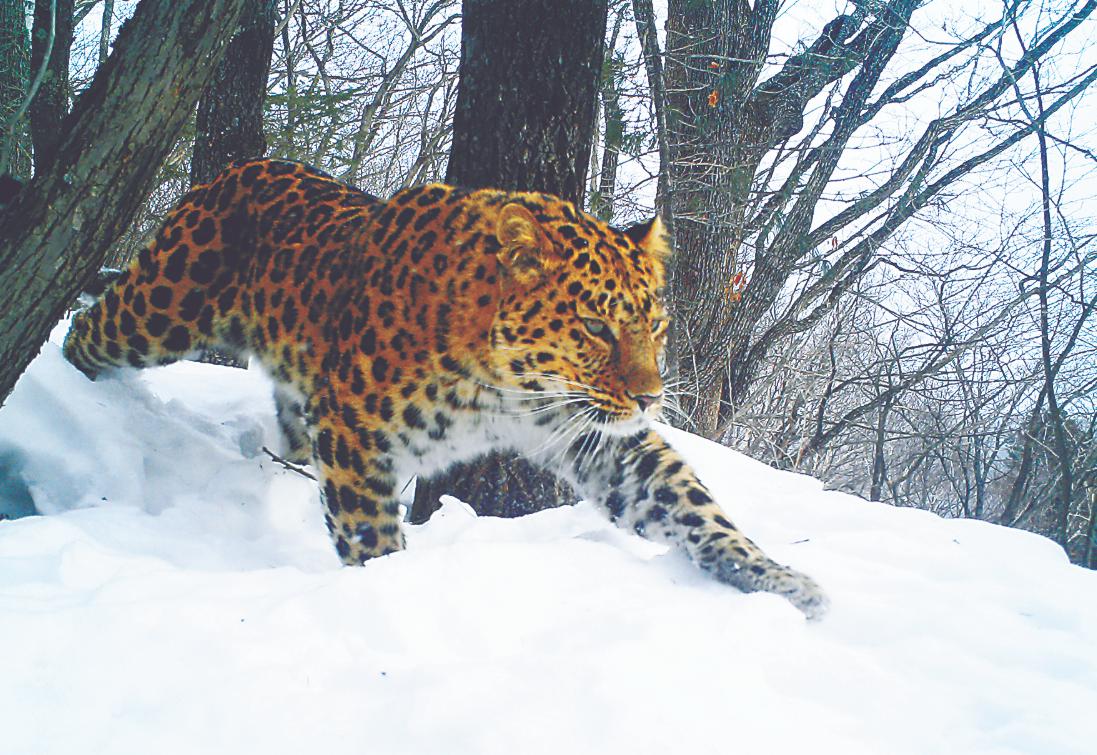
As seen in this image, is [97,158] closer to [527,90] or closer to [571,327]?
[571,327]

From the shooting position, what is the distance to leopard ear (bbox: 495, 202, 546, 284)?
2838 mm

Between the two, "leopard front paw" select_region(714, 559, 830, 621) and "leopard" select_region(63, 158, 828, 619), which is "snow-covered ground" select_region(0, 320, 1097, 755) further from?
"leopard" select_region(63, 158, 828, 619)

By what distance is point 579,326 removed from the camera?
2859mm

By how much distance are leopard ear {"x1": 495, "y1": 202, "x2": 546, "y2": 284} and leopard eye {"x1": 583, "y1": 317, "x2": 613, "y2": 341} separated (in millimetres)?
255

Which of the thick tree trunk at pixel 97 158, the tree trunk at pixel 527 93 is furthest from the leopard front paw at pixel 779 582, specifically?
the thick tree trunk at pixel 97 158

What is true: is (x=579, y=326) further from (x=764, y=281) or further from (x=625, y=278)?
(x=764, y=281)

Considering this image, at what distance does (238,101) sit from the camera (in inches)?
223

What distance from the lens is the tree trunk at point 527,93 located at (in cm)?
381

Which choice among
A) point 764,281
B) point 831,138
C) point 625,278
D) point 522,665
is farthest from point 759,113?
point 522,665

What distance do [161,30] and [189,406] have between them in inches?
83.4

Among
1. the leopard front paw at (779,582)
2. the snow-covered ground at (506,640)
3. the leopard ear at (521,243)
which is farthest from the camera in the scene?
the leopard ear at (521,243)

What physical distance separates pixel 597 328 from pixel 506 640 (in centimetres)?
125

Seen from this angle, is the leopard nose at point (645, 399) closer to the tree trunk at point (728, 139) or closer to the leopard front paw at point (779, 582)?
the leopard front paw at point (779, 582)

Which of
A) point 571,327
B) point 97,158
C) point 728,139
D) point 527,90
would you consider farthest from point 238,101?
point 728,139
